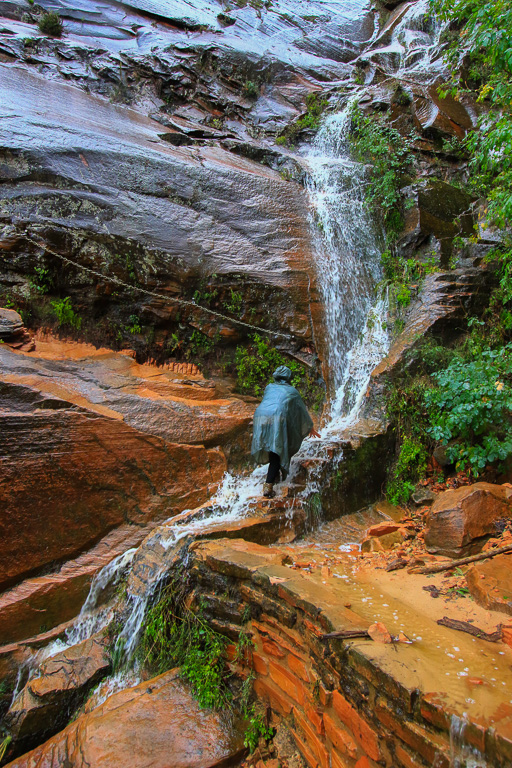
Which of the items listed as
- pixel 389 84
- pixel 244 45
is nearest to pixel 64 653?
pixel 389 84

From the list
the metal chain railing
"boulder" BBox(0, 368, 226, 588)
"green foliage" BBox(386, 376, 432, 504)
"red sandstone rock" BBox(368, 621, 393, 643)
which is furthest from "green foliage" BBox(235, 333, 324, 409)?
"red sandstone rock" BBox(368, 621, 393, 643)

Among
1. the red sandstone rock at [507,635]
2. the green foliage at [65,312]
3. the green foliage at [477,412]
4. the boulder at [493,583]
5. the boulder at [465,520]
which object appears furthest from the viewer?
the green foliage at [65,312]

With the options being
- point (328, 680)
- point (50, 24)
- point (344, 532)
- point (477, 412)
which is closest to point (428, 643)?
point (328, 680)

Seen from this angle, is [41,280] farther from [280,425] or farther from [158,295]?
[280,425]

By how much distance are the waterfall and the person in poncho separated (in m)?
1.71

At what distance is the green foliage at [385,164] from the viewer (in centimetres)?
934

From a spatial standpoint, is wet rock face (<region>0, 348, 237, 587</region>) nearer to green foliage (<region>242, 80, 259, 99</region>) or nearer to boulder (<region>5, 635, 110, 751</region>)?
boulder (<region>5, 635, 110, 751</region>)

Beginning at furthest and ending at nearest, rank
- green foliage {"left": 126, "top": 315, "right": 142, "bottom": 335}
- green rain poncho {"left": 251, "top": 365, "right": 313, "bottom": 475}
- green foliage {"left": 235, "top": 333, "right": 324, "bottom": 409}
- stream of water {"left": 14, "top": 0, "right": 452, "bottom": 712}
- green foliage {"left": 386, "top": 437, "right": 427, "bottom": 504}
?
green foliage {"left": 235, "top": 333, "right": 324, "bottom": 409} → green foliage {"left": 126, "top": 315, "right": 142, "bottom": 335} → green foliage {"left": 386, "top": 437, "right": 427, "bottom": 504} → green rain poncho {"left": 251, "top": 365, "right": 313, "bottom": 475} → stream of water {"left": 14, "top": 0, "right": 452, "bottom": 712}

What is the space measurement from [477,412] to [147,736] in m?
4.73

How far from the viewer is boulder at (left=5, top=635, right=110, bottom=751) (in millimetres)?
3770

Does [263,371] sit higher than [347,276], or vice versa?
[347,276]

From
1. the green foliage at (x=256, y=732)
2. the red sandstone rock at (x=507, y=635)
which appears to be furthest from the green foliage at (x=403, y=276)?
the green foliage at (x=256, y=732)

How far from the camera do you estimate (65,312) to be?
7.28 meters

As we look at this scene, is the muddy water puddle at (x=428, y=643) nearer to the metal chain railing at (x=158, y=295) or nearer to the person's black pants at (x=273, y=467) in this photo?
the person's black pants at (x=273, y=467)
